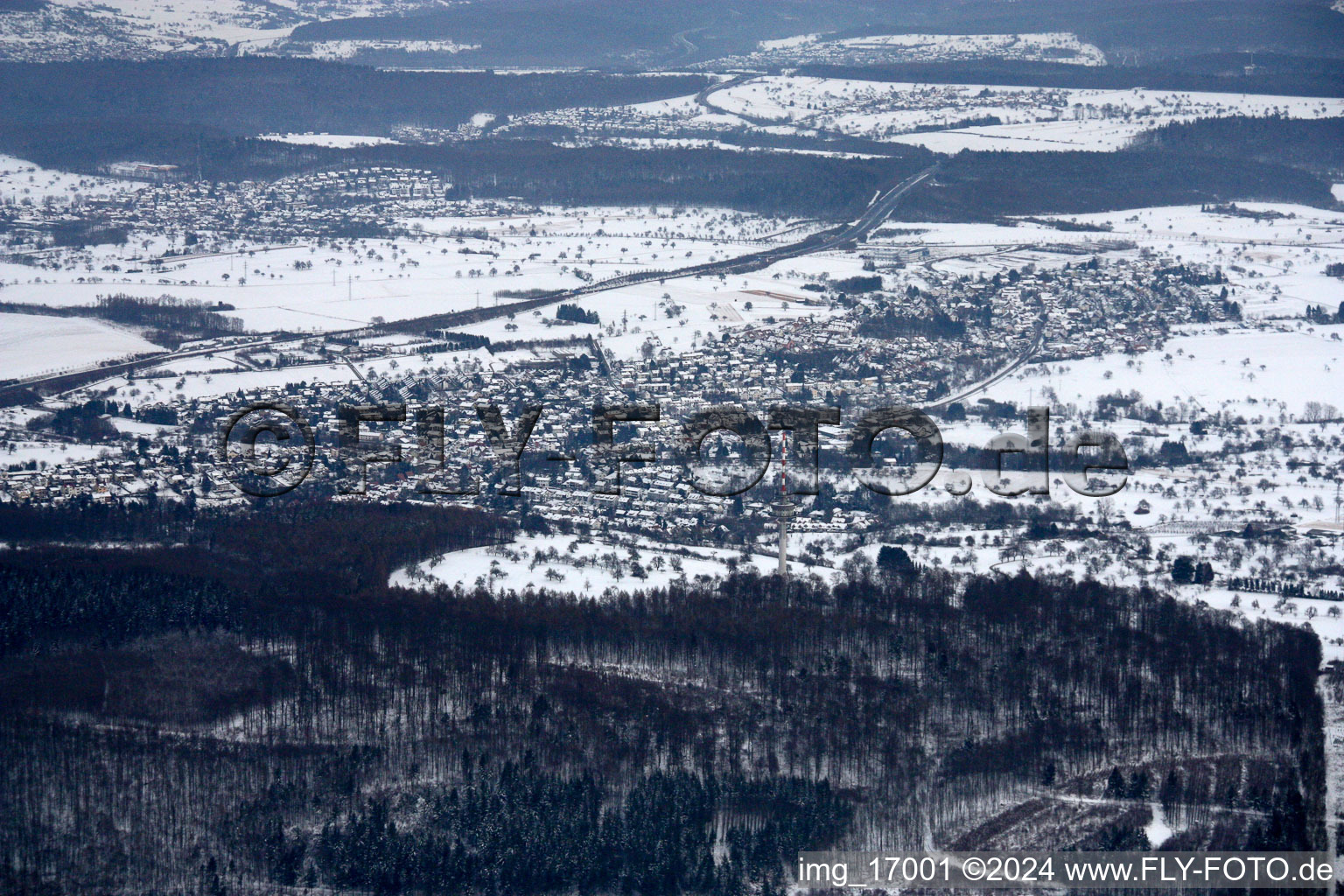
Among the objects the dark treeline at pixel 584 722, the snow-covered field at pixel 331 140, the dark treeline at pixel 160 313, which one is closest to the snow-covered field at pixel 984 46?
the snow-covered field at pixel 331 140

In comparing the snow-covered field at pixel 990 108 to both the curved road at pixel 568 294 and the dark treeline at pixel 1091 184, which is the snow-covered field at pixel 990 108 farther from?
the curved road at pixel 568 294

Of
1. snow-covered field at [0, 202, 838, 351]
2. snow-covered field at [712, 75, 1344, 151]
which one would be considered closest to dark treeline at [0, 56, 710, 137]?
snow-covered field at [712, 75, 1344, 151]

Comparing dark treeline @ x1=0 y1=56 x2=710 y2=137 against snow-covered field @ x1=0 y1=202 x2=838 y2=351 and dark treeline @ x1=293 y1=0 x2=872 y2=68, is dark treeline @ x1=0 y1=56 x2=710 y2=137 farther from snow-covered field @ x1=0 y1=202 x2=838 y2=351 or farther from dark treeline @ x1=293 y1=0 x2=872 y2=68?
snow-covered field @ x1=0 y1=202 x2=838 y2=351

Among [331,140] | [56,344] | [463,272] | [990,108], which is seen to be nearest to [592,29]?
[990,108]

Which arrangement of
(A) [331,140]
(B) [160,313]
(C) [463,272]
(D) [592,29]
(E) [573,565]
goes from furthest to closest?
(D) [592,29]
(A) [331,140]
(C) [463,272]
(B) [160,313]
(E) [573,565]

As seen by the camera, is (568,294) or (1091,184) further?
(1091,184)

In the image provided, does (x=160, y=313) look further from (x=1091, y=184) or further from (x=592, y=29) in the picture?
(x=592, y=29)
